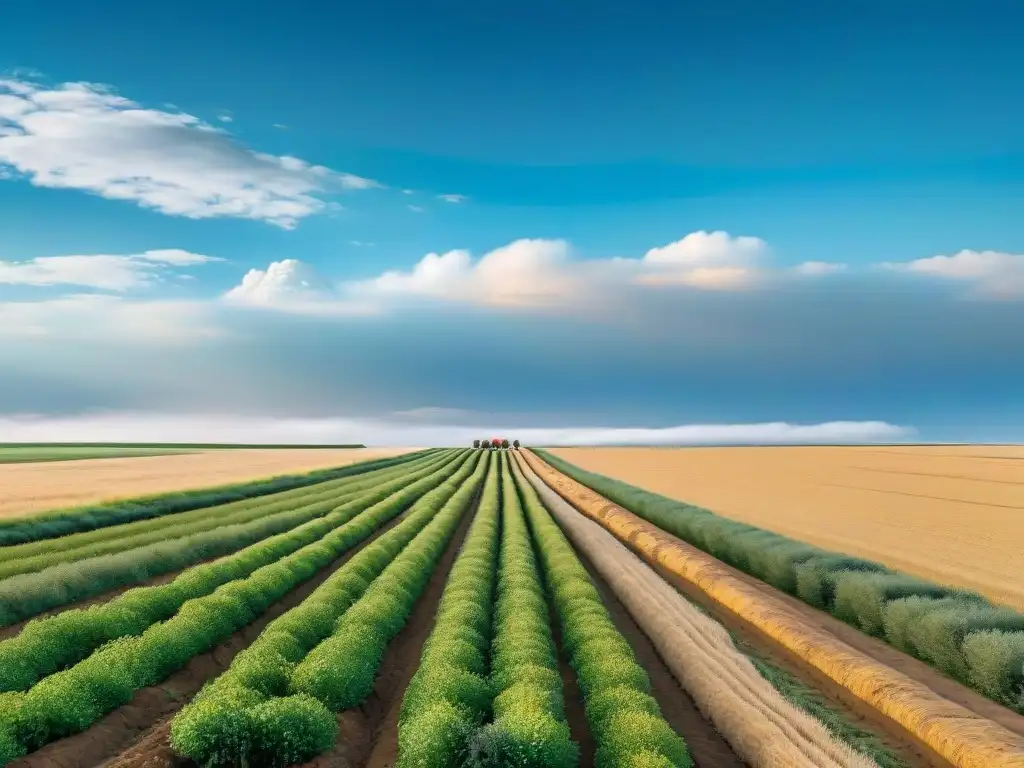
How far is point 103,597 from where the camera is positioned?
1702cm

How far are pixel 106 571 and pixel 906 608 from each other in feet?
56.8

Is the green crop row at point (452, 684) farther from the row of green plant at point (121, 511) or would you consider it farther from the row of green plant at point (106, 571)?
the row of green plant at point (121, 511)

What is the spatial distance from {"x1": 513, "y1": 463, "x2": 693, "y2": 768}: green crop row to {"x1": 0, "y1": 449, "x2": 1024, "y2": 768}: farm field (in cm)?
4

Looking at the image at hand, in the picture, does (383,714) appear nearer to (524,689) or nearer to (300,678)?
(300,678)

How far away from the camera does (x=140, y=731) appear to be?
995cm

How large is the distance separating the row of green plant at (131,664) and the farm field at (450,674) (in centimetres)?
3

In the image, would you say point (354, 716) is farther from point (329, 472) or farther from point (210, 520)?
point (329, 472)

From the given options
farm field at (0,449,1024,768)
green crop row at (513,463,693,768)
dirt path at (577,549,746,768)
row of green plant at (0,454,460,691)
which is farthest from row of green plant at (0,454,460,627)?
dirt path at (577,549,746,768)

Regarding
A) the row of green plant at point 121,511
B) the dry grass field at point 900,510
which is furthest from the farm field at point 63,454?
the dry grass field at point 900,510

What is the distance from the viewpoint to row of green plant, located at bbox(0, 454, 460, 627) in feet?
49.8

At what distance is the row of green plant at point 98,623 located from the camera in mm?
10961

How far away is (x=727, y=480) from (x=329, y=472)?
2898 centimetres

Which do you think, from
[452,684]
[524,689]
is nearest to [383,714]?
[452,684]

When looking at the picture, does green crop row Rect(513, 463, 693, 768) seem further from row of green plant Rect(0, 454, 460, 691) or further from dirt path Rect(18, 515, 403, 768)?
row of green plant Rect(0, 454, 460, 691)
